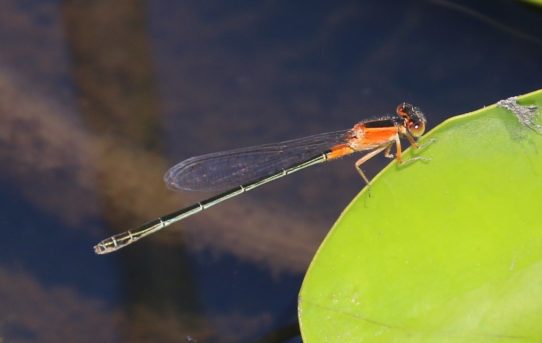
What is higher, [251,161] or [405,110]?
[251,161]

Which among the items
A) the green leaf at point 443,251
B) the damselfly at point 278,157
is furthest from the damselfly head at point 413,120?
the green leaf at point 443,251

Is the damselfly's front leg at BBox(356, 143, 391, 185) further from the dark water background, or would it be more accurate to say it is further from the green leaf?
the green leaf

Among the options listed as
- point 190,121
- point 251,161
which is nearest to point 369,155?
point 251,161

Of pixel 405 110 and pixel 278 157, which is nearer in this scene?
pixel 405 110

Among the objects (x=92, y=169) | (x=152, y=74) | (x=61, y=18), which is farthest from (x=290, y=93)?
(x=61, y=18)

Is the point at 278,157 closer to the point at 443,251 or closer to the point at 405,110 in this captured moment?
the point at 405,110

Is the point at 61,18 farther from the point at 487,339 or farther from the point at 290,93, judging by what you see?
the point at 487,339

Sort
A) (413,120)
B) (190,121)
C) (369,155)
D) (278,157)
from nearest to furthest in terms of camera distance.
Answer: (413,120) → (369,155) → (278,157) → (190,121)

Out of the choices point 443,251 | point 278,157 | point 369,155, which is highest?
point 278,157
